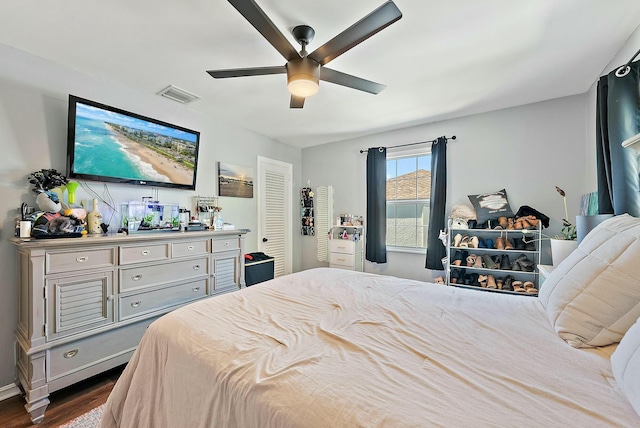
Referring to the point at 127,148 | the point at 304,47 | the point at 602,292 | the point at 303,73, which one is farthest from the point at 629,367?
the point at 127,148

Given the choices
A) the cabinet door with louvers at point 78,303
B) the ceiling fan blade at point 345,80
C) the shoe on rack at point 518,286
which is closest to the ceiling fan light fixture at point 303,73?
the ceiling fan blade at point 345,80

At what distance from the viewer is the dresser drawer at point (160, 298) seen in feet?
6.84

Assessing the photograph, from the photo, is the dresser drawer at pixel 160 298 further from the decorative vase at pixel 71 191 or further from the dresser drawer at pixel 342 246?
the dresser drawer at pixel 342 246

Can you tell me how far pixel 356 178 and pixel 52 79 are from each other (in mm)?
Answer: 3463

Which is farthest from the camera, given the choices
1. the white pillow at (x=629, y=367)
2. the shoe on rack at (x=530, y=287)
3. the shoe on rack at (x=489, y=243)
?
the shoe on rack at (x=489, y=243)

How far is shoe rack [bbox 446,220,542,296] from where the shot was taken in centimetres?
279

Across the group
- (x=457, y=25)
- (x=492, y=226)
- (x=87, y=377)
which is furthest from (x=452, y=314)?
(x=87, y=377)

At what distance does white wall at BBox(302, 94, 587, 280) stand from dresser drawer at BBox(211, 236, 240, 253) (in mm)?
2145

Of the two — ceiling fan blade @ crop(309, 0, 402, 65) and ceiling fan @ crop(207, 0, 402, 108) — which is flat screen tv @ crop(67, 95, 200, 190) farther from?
ceiling fan blade @ crop(309, 0, 402, 65)

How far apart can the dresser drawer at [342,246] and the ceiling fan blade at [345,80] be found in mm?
2398

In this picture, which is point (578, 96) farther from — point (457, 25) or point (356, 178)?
point (356, 178)

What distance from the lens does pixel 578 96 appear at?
2.71m

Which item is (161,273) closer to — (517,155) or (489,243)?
(489,243)

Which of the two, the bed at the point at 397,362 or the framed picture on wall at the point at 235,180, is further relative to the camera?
the framed picture on wall at the point at 235,180
